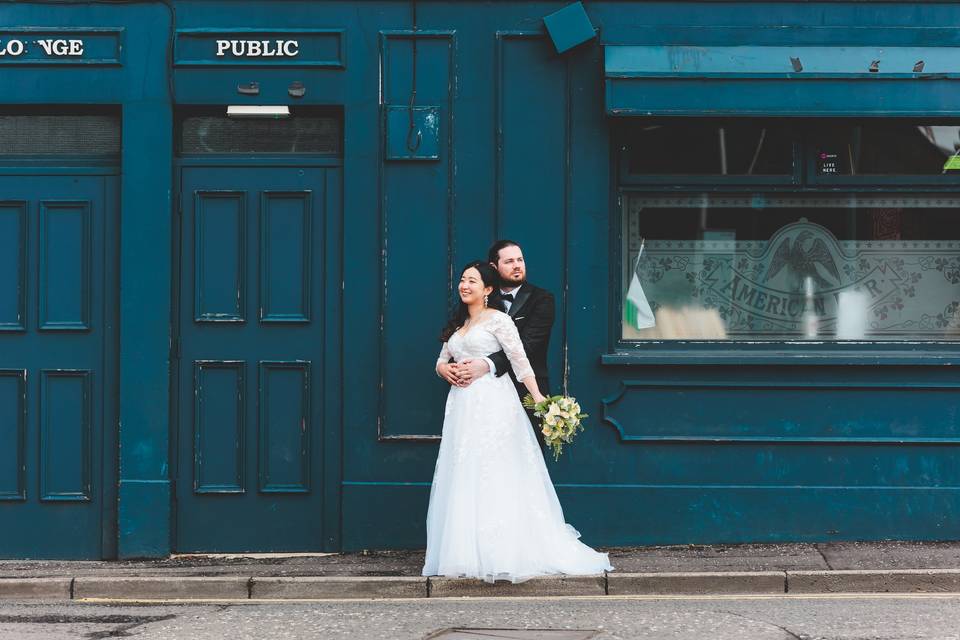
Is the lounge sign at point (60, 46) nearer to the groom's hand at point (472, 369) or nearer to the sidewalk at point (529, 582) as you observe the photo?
the groom's hand at point (472, 369)

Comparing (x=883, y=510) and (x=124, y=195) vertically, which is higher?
(x=124, y=195)

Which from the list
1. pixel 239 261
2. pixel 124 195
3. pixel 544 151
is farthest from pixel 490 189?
pixel 124 195

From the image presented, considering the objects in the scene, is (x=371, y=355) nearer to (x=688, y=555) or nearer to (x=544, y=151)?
(x=544, y=151)

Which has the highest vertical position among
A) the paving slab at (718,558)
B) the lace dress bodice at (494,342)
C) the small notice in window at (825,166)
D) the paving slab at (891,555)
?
the small notice in window at (825,166)

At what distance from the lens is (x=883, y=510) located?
10.3 m

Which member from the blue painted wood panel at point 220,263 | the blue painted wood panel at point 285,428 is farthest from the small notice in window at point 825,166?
the blue painted wood panel at point 220,263

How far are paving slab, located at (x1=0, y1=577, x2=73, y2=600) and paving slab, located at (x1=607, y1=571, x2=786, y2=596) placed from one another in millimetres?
3499

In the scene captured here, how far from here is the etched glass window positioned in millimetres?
10625

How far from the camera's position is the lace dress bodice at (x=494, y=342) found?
925 centimetres

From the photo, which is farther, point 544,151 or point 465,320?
point 544,151

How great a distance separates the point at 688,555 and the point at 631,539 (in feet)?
1.81

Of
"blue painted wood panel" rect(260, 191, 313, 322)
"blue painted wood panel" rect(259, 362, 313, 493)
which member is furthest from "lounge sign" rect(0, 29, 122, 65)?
"blue painted wood panel" rect(259, 362, 313, 493)

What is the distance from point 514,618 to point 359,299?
10.0 ft

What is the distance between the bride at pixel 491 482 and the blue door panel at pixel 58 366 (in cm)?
270
